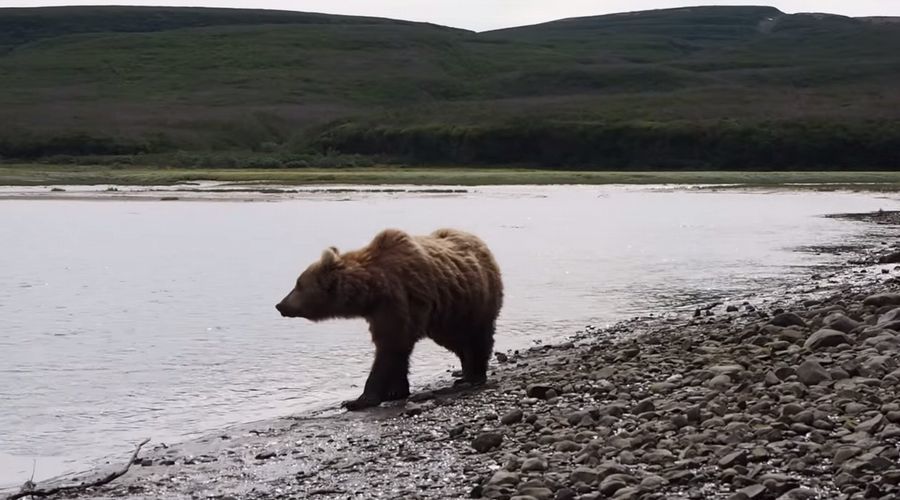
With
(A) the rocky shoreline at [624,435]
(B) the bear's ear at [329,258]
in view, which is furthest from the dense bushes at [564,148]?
(A) the rocky shoreline at [624,435]

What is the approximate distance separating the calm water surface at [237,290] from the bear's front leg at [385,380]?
1.64 ft

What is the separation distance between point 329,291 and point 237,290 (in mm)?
7649

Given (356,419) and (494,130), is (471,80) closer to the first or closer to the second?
(494,130)

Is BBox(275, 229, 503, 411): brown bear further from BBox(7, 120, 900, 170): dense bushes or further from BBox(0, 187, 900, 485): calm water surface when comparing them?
BBox(7, 120, 900, 170): dense bushes

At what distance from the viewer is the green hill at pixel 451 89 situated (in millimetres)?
81250

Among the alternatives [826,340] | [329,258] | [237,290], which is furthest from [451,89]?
[826,340]

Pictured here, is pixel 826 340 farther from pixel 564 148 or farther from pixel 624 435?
pixel 564 148

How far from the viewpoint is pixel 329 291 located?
9.33 m

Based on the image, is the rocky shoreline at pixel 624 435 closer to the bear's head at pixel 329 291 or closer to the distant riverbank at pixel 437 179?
the bear's head at pixel 329 291

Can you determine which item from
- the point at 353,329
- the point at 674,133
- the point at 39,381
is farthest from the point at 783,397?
the point at 674,133

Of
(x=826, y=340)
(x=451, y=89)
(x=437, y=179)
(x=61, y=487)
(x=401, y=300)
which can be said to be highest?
(x=451, y=89)

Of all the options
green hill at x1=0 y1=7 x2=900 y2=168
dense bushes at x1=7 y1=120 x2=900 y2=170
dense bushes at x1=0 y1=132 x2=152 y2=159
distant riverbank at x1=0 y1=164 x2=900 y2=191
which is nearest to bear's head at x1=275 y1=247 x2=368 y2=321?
distant riverbank at x1=0 y1=164 x2=900 y2=191

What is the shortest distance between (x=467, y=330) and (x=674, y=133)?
73298 millimetres

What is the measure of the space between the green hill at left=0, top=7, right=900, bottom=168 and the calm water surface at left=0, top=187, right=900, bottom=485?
1691 inches
